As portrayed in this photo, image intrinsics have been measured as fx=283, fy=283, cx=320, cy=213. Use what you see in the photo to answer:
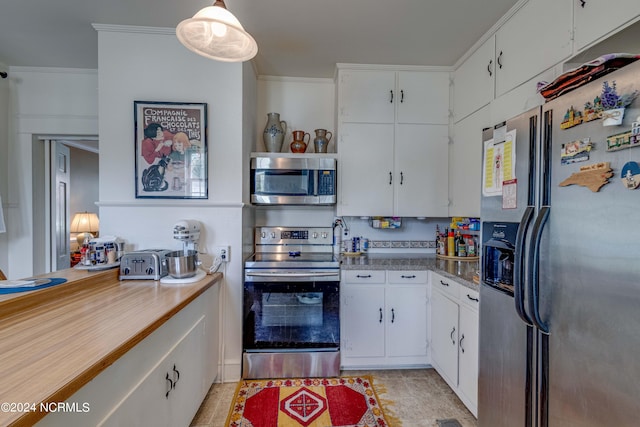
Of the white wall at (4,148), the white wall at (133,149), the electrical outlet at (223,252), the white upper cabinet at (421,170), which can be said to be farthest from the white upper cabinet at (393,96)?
the white wall at (4,148)

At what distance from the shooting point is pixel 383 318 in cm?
229

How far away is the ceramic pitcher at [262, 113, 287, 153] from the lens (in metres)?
2.62

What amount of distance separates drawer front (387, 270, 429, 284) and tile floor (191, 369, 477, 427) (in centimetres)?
74

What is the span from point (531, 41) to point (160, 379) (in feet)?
8.57

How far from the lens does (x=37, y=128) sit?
2609 mm

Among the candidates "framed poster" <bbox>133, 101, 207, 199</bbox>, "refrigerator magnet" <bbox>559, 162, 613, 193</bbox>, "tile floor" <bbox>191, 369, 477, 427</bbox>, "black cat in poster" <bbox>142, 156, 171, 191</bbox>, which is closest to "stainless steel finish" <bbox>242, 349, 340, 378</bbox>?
"tile floor" <bbox>191, 369, 477, 427</bbox>

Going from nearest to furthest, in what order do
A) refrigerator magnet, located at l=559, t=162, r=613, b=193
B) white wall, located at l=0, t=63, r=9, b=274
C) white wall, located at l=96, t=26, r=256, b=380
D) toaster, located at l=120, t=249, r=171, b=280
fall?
refrigerator magnet, located at l=559, t=162, r=613, b=193 → toaster, located at l=120, t=249, r=171, b=280 → white wall, located at l=96, t=26, r=256, b=380 → white wall, located at l=0, t=63, r=9, b=274

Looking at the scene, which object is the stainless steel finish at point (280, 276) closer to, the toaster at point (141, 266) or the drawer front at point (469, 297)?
the toaster at point (141, 266)

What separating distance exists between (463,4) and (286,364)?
2.77 m

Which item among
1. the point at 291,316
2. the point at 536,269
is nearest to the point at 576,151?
the point at 536,269

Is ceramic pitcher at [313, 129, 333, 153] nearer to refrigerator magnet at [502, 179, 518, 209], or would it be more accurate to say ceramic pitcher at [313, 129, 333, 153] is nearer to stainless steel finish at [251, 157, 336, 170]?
stainless steel finish at [251, 157, 336, 170]

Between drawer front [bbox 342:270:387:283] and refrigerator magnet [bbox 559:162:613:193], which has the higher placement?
refrigerator magnet [bbox 559:162:613:193]

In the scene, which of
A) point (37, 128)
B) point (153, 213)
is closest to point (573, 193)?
point (153, 213)

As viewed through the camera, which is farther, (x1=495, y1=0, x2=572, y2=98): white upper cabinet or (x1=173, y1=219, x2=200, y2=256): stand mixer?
(x1=173, y1=219, x2=200, y2=256): stand mixer
